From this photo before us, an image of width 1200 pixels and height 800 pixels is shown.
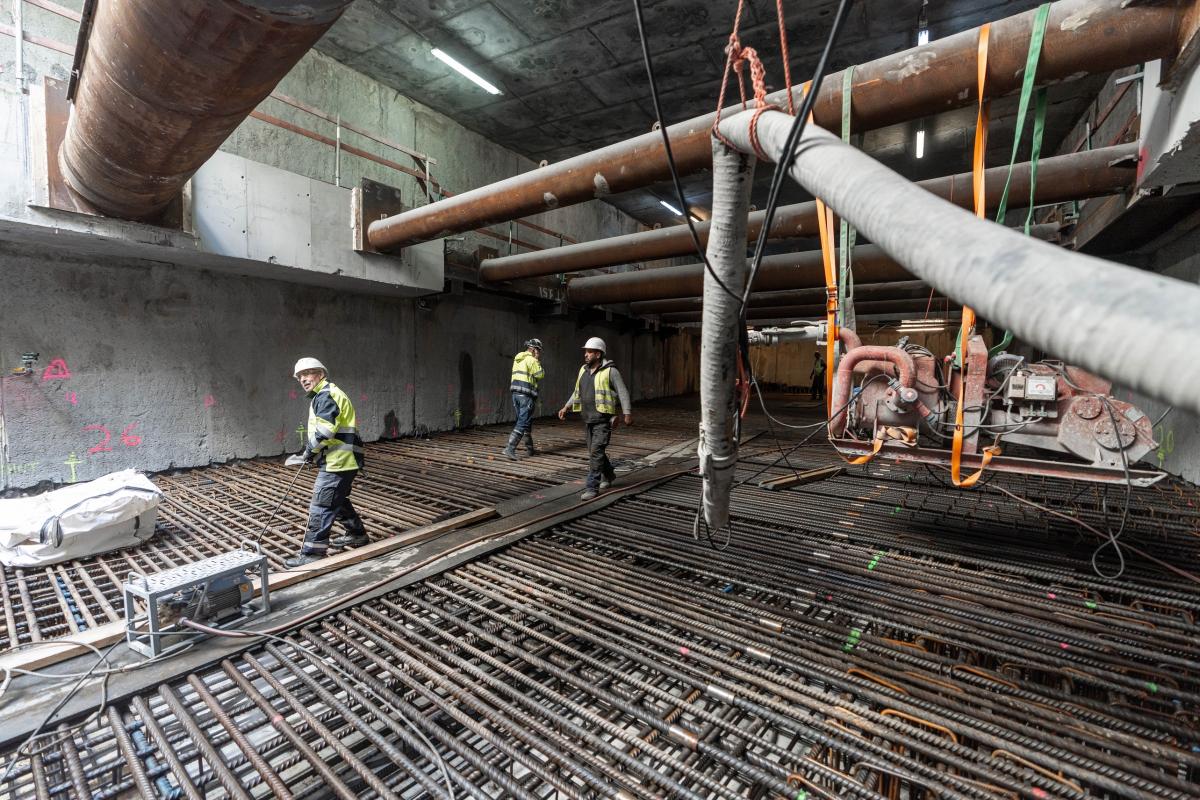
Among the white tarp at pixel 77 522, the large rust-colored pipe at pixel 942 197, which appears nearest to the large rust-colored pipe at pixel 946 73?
the large rust-colored pipe at pixel 942 197

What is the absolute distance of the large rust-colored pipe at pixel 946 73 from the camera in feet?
8.26

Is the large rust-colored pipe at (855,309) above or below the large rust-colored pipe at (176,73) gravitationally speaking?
above

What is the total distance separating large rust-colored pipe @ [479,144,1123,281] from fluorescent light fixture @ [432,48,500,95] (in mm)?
2665

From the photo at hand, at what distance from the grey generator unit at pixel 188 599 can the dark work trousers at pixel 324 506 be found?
27.5 inches

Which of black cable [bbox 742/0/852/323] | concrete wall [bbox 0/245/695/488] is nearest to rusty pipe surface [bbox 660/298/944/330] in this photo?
concrete wall [bbox 0/245/695/488]

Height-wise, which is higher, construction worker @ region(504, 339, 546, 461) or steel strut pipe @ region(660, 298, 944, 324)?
steel strut pipe @ region(660, 298, 944, 324)

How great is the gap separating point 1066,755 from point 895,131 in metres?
10.1

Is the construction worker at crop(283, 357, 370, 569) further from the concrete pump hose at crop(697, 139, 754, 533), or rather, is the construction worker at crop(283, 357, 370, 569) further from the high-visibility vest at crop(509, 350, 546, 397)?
the high-visibility vest at crop(509, 350, 546, 397)

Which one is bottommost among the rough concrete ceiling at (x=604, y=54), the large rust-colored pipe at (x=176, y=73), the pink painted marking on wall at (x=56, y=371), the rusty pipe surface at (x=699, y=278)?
the pink painted marking on wall at (x=56, y=371)

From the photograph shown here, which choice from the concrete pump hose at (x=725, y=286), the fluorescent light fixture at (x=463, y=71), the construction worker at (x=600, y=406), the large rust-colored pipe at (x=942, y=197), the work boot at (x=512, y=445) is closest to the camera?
the concrete pump hose at (x=725, y=286)

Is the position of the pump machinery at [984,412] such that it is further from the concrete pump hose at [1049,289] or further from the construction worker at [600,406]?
the construction worker at [600,406]

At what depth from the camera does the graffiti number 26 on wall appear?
5.43 meters

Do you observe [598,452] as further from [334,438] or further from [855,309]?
[855,309]

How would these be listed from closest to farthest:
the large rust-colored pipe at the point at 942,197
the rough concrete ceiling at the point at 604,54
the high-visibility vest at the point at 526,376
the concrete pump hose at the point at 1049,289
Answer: the concrete pump hose at the point at 1049,289 < the large rust-colored pipe at the point at 942,197 < the rough concrete ceiling at the point at 604,54 < the high-visibility vest at the point at 526,376
